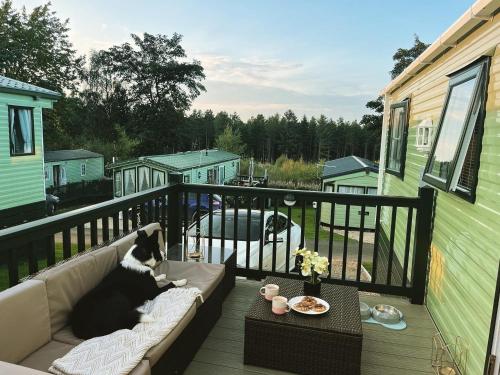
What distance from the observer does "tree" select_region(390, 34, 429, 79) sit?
19.7 m

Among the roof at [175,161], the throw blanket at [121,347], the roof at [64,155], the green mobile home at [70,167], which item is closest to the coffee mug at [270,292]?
the throw blanket at [121,347]

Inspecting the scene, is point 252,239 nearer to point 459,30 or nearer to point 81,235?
point 81,235

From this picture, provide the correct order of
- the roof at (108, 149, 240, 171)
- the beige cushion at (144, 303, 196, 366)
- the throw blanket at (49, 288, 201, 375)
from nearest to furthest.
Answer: the throw blanket at (49, 288, 201, 375) < the beige cushion at (144, 303, 196, 366) < the roof at (108, 149, 240, 171)

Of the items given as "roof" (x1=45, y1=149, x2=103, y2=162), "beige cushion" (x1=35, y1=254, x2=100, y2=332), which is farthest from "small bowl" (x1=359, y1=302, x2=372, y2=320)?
"roof" (x1=45, y1=149, x2=103, y2=162)

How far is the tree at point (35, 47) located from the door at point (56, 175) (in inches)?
162

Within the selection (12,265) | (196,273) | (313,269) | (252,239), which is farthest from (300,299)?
(252,239)

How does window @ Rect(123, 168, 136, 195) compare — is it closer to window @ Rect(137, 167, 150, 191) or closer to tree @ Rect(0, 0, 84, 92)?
window @ Rect(137, 167, 150, 191)

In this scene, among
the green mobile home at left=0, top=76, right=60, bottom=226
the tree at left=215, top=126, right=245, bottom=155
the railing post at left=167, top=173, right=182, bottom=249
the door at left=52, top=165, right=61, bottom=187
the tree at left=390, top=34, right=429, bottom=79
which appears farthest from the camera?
the tree at left=215, top=126, right=245, bottom=155

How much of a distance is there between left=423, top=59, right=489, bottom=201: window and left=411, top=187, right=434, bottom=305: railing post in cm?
16

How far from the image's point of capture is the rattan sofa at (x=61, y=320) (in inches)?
64.4

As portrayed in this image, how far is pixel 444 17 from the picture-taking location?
1295 centimetres

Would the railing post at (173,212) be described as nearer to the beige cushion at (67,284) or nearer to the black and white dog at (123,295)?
the black and white dog at (123,295)

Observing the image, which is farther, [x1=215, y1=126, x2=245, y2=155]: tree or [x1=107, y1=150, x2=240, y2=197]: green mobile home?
[x1=215, y1=126, x2=245, y2=155]: tree

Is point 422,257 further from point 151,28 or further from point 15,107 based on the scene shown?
point 151,28
